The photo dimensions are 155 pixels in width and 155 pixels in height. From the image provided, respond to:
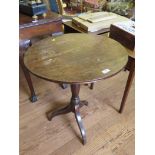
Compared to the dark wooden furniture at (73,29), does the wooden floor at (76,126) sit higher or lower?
lower

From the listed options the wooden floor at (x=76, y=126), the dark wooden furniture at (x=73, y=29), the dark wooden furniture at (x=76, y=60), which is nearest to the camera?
the dark wooden furniture at (x=76, y=60)

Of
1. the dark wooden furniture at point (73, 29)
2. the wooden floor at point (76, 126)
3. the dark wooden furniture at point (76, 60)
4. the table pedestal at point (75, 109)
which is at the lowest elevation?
the wooden floor at point (76, 126)

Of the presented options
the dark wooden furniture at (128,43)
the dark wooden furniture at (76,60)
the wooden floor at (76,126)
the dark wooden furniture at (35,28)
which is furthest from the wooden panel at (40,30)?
the wooden floor at (76,126)

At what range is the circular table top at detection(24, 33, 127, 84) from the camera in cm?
102

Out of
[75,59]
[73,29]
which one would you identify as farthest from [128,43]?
[73,29]

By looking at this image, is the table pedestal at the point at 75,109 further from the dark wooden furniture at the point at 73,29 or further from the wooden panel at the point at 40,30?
the dark wooden furniture at the point at 73,29

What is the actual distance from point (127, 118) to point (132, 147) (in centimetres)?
30

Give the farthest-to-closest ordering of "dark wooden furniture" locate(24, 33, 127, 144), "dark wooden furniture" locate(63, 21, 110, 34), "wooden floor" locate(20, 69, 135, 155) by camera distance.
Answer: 1. "dark wooden furniture" locate(63, 21, 110, 34)
2. "wooden floor" locate(20, 69, 135, 155)
3. "dark wooden furniture" locate(24, 33, 127, 144)

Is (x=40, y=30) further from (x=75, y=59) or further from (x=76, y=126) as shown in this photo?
(x=76, y=126)

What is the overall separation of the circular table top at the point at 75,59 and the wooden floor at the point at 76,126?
686 millimetres

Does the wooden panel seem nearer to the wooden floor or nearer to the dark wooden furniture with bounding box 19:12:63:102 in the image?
the dark wooden furniture with bounding box 19:12:63:102

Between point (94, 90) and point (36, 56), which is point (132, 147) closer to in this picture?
point (94, 90)

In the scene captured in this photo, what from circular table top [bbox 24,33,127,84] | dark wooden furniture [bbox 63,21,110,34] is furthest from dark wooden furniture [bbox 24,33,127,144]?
dark wooden furniture [bbox 63,21,110,34]

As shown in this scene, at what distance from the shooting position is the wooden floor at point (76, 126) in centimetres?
139
